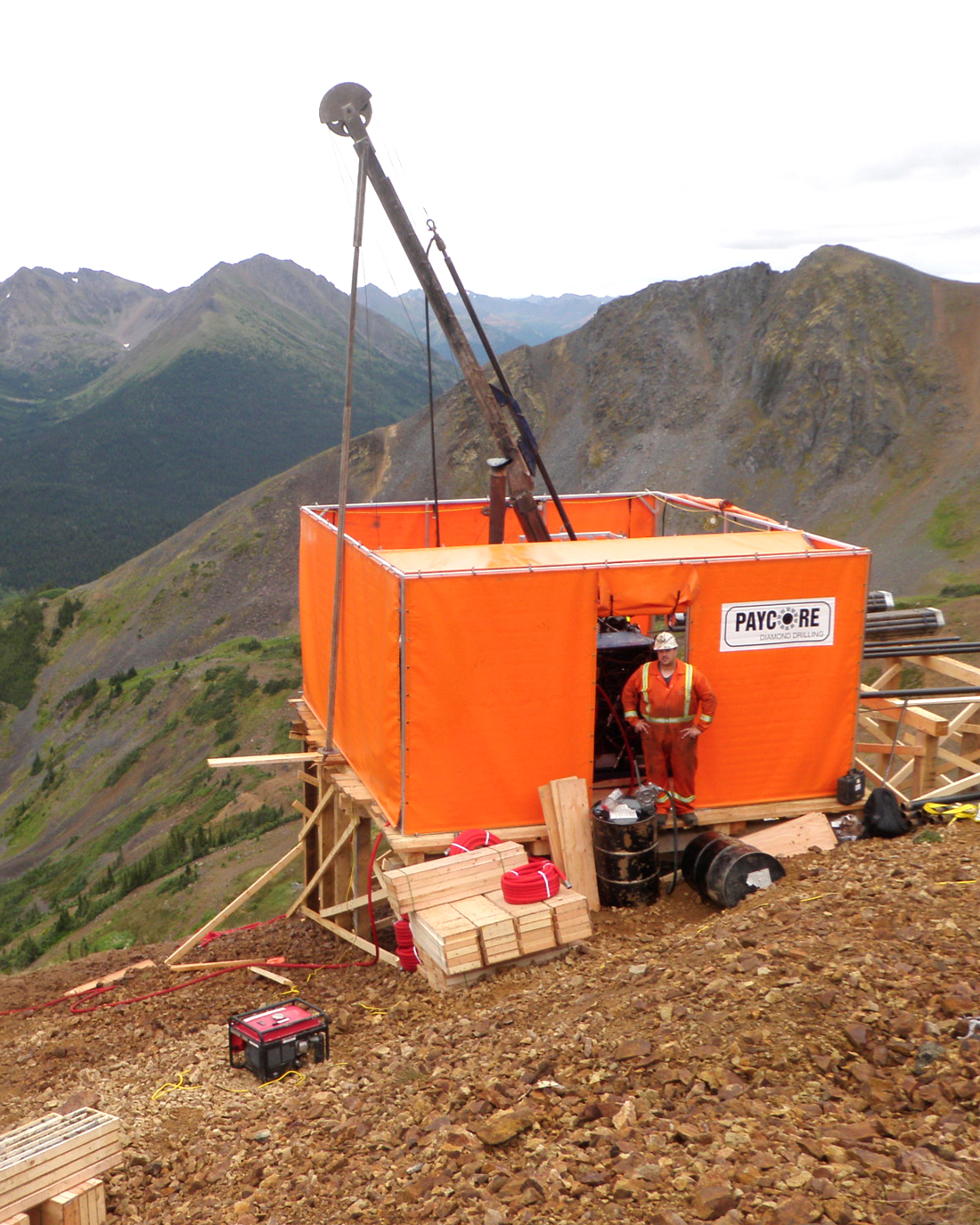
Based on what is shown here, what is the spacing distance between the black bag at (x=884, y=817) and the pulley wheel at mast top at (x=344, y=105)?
9171mm

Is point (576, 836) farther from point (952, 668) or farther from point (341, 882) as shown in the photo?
point (952, 668)

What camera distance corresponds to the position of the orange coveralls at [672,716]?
10273mm

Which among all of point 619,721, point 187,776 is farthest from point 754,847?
point 187,776

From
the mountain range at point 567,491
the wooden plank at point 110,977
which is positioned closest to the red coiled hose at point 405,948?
the wooden plank at point 110,977

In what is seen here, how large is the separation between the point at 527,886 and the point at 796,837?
301 cm

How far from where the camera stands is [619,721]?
37.4 ft

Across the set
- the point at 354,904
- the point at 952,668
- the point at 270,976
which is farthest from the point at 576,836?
the point at 952,668

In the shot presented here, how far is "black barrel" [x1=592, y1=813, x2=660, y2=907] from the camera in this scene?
33.0 ft

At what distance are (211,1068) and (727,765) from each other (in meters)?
5.50

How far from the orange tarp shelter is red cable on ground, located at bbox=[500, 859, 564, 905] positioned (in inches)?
41.4

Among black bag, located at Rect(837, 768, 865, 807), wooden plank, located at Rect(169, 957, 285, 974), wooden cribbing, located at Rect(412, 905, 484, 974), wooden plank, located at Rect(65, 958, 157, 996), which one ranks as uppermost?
black bag, located at Rect(837, 768, 865, 807)

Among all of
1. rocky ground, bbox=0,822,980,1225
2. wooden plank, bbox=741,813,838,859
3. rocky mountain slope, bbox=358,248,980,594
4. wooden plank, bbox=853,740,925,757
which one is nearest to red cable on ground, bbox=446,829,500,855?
rocky ground, bbox=0,822,980,1225

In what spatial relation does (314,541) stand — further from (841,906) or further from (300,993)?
(841,906)

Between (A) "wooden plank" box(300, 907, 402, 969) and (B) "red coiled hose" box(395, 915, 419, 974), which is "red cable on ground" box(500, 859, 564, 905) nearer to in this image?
(B) "red coiled hose" box(395, 915, 419, 974)
